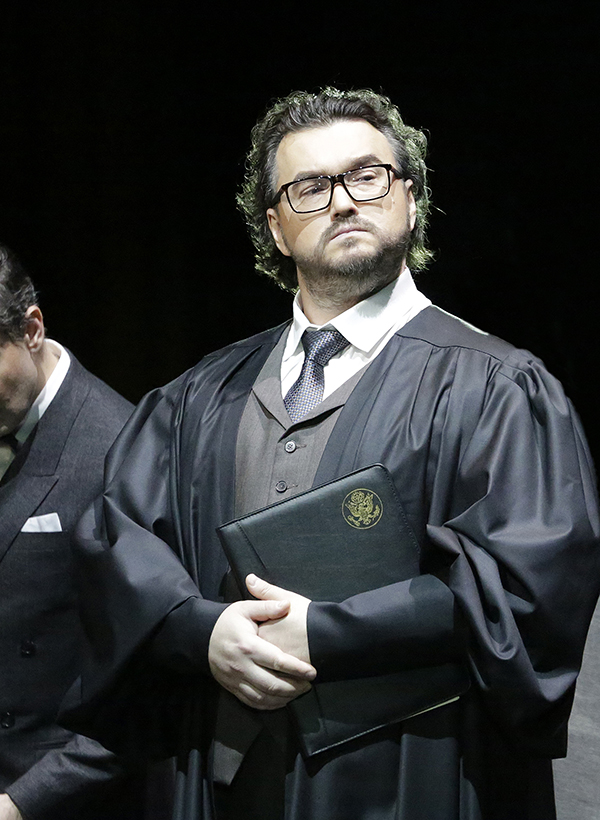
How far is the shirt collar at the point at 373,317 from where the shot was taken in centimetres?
159

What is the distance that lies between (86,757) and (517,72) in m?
1.57

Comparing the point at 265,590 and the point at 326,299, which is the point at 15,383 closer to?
the point at 326,299

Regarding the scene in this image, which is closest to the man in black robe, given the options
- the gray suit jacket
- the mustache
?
the mustache

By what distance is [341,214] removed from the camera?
1595mm

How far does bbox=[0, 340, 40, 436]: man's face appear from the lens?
1.77 m

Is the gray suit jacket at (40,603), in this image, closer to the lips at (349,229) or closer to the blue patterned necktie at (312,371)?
the blue patterned necktie at (312,371)

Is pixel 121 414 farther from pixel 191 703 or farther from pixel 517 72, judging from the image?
pixel 517 72

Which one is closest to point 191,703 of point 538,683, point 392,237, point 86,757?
point 86,757

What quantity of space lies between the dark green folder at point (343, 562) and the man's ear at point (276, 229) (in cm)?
53

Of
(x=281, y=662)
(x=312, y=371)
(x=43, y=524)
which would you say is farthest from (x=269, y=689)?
(x=43, y=524)

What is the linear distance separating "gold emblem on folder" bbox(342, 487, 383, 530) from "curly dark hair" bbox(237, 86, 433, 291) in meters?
0.55

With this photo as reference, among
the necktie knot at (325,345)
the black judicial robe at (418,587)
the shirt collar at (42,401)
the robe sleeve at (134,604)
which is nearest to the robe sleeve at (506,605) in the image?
the black judicial robe at (418,587)

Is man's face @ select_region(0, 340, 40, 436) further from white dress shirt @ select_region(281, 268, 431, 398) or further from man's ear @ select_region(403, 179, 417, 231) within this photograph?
man's ear @ select_region(403, 179, 417, 231)

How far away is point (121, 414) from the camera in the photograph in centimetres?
188
